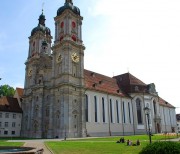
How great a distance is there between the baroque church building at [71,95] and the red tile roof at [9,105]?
2118 millimetres

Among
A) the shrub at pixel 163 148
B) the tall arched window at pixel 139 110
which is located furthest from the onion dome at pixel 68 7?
the shrub at pixel 163 148

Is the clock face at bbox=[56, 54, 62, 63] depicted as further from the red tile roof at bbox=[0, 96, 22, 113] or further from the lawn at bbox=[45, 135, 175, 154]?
the lawn at bbox=[45, 135, 175, 154]

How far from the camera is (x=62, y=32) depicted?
186 feet

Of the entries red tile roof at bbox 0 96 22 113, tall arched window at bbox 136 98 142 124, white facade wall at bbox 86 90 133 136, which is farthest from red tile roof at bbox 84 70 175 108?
red tile roof at bbox 0 96 22 113

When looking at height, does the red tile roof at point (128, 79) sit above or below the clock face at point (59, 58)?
below

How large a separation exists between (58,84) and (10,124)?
66.4ft

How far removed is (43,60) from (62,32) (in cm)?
1016

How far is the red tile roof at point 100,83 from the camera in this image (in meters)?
56.3

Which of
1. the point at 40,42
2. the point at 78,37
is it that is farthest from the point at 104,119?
the point at 40,42

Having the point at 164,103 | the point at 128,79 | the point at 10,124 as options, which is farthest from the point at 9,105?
the point at 164,103

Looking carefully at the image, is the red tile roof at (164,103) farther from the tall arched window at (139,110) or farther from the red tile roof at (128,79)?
the tall arched window at (139,110)

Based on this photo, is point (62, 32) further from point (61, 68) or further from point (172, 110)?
point (172, 110)

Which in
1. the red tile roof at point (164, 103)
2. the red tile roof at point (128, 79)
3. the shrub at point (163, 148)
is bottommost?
the shrub at point (163, 148)

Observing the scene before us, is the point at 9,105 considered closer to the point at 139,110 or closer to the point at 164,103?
the point at 139,110
